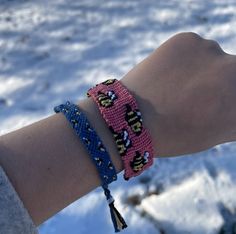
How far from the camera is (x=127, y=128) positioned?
722mm

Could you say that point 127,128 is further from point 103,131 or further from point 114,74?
point 114,74

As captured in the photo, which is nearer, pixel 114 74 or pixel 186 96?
pixel 186 96

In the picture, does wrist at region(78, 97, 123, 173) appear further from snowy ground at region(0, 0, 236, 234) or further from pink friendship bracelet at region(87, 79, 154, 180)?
snowy ground at region(0, 0, 236, 234)

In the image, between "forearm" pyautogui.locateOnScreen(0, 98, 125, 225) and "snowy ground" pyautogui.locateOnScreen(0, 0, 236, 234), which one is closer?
"forearm" pyautogui.locateOnScreen(0, 98, 125, 225)

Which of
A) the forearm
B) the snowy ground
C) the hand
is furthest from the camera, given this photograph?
the snowy ground

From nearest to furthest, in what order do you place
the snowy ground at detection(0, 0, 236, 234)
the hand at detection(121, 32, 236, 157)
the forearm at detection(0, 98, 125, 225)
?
the forearm at detection(0, 98, 125, 225), the hand at detection(121, 32, 236, 157), the snowy ground at detection(0, 0, 236, 234)

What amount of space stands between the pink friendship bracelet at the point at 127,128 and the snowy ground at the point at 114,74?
1.24 feet

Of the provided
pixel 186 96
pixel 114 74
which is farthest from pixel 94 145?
pixel 114 74

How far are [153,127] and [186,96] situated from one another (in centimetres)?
9

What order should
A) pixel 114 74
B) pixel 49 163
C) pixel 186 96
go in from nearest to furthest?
pixel 49 163 < pixel 186 96 < pixel 114 74

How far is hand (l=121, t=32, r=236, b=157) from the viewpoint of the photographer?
31.3 inches

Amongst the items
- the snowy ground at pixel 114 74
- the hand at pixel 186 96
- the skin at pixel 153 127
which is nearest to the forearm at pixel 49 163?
the skin at pixel 153 127

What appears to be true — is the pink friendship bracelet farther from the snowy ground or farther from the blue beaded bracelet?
the snowy ground

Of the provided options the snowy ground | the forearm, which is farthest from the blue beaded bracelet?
the snowy ground
